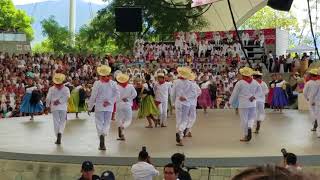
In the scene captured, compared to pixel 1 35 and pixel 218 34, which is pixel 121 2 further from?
pixel 218 34

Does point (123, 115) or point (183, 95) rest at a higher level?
point (183, 95)

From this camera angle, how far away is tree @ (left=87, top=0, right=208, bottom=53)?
123 feet

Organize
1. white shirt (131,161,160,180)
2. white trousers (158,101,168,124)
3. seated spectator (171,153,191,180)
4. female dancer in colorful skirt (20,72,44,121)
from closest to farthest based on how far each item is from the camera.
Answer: seated spectator (171,153,191,180)
white shirt (131,161,160,180)
white trousers (158,101,168,124)
female dancer in colorful skirt (20,72,44,121)

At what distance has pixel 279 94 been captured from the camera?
17.9 m

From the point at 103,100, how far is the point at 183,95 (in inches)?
66.2

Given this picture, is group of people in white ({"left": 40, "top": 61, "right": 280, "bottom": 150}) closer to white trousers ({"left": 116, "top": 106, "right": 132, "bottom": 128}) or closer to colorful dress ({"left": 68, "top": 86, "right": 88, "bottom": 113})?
white trousers ({"left": 116, "top": 106, "right": 132, "bottom": 128})

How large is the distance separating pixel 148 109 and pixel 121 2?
80.2 feet

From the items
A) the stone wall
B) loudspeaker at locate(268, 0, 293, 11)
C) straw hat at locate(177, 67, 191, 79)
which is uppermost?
loudspeaker at locate(268, 0, 293, 11)

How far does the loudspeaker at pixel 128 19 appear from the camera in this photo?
25.8 metres

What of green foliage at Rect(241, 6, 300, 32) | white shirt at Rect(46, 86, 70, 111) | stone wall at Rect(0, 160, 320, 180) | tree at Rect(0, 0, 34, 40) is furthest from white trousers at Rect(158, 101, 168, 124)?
green foliage at Rect(241, 6, 300, 32)

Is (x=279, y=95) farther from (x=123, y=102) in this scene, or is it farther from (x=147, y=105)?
(x=123, y=102)

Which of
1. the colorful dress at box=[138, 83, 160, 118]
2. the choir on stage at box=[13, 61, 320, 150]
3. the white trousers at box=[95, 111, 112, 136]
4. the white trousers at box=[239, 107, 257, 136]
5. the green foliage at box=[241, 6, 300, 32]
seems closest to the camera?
the white trousers at box=[95, 111, 112, 136]

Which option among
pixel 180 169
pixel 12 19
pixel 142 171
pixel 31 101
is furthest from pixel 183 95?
pixel 12 19

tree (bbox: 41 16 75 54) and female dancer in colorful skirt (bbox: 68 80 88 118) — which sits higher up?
tree (bbox: 41 16 75 54)
